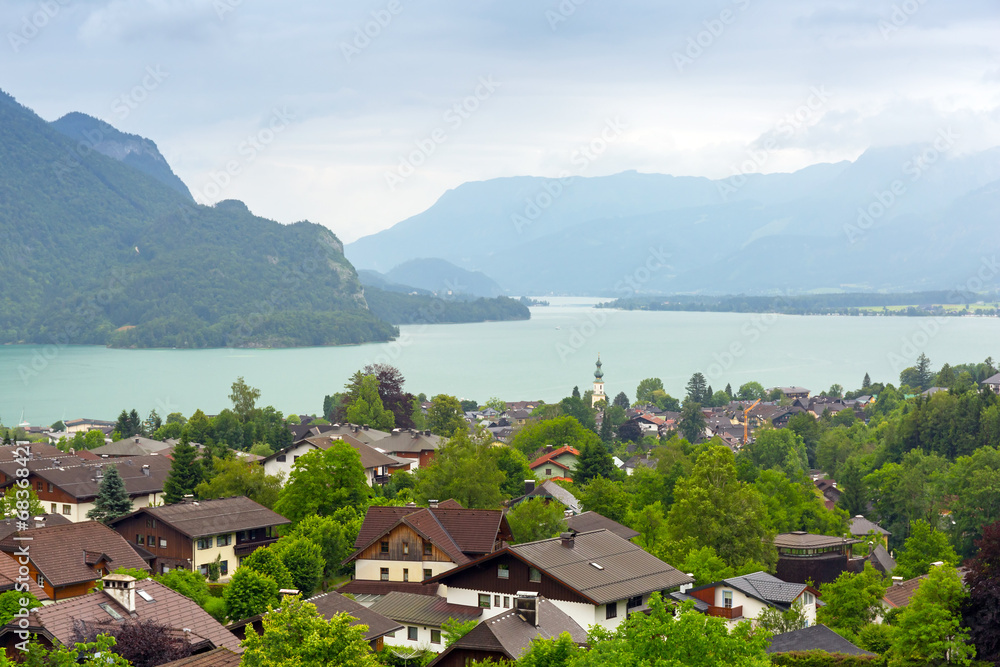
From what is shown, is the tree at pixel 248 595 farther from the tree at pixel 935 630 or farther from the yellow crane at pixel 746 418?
the yellow crane at pixel 746 418

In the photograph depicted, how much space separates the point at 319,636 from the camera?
12.1 m

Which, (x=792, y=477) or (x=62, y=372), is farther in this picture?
(x=62, y=372)

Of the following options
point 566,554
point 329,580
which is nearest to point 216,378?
point 329,580

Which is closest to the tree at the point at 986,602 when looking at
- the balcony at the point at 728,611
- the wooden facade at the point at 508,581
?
the balcony at the point at 728,611

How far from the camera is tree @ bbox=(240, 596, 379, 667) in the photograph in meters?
12.0

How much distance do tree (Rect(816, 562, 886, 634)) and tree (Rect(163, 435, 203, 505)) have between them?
73.1ft

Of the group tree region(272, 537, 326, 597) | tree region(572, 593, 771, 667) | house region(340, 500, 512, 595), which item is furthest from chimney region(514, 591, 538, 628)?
tree region(272, 537, 326, 597)

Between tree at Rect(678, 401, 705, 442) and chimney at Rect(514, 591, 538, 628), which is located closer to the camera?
chimney at Rect(514, 591, 538, 628)

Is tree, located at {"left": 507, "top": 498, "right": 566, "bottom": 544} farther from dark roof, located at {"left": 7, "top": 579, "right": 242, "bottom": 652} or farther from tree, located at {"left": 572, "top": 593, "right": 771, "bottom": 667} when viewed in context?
tree, located at {"left": 572, "top": 593, "right": 771, "bottom": 667}

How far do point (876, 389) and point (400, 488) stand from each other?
3319 inches

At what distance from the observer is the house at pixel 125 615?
15570 mm

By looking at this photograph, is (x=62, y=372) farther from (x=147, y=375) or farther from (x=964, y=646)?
(x=964, y=646)

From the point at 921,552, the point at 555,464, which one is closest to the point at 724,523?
the point at 921,552

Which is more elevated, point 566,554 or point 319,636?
point 319,636
